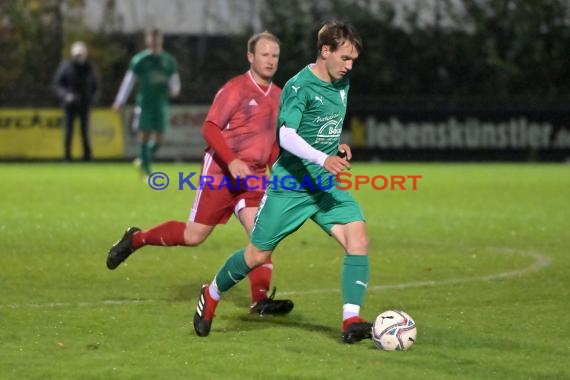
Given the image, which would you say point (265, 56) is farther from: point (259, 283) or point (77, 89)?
point (77, 89)

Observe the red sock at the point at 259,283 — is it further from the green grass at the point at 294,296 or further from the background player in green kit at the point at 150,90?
the background player in green kit at the point at 150,90

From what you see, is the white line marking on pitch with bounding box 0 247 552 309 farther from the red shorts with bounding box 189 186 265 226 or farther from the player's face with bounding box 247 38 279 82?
the player's face with bounding box 247 38 279 82

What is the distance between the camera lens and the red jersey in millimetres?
8477

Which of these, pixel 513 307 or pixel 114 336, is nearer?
pixel 114 336

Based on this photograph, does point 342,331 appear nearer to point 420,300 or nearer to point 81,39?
point 420,300

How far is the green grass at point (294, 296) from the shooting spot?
21.7 feet

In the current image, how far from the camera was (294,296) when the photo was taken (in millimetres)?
9109

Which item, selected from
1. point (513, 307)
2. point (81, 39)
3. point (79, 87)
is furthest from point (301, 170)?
point (81, 39)

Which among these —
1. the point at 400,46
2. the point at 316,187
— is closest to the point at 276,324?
the point at 316,187

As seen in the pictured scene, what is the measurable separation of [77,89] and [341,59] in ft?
60.0

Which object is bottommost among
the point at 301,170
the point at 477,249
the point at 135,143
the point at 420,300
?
the point at 135,143

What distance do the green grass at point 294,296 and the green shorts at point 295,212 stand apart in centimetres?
58

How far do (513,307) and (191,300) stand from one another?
2.11 metres

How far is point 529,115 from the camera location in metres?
26.1
